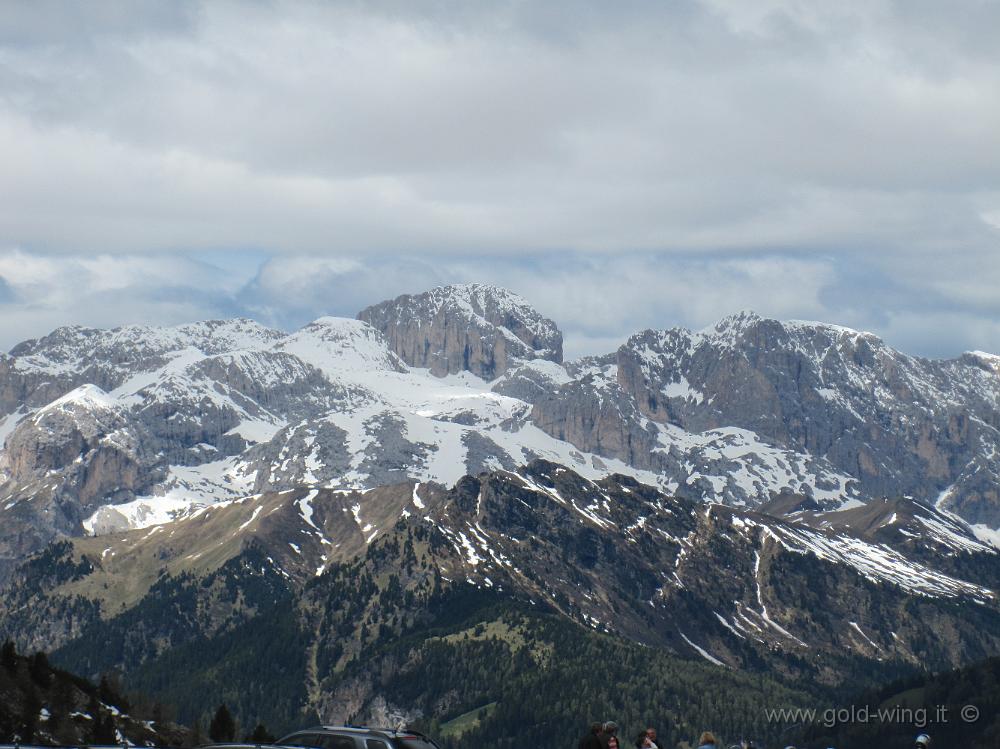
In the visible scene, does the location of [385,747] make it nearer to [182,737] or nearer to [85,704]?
[85,704]

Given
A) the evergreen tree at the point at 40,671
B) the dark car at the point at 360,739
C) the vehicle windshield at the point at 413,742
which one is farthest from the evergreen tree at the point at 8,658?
the vehicle windshield at the point at 413,742

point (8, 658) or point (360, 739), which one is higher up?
point (360, 739)

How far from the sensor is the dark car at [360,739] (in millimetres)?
83625

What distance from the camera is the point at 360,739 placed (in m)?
83.8

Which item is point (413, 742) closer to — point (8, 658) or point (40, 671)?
point (40, 671)

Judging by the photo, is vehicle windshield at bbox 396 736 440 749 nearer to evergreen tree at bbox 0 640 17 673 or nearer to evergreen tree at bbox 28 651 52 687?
evergreen tree at bbox 0 640 17 673

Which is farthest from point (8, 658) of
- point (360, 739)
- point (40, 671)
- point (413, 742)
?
point (413, 742)

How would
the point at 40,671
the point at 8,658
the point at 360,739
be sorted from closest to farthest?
the point at 360,739
the point at 8,658
the point at 40,671

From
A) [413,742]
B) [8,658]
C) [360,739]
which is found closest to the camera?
[360,739]

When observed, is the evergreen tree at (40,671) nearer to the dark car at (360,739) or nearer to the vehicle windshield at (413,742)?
the dark car at (360,739)

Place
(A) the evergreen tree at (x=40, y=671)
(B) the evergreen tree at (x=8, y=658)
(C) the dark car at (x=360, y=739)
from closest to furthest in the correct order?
(C) the dark car at (x=360, y=739)
(B) the evergreen tree at (x=8, y=658)
(A) the evergreen tree at (x=40, y=671)

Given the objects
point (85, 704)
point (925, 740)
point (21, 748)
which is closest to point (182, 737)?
point (85, 704)

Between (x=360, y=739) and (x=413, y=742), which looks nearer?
(x=360, y=739)

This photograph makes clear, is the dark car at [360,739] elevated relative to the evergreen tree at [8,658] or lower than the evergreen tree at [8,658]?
elevated
